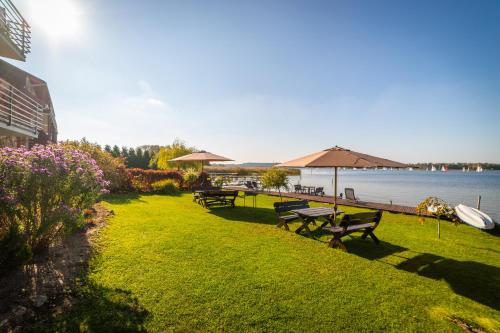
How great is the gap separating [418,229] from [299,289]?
6.76 meters

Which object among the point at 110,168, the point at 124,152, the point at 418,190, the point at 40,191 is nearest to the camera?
the point at 40,191

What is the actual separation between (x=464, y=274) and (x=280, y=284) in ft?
12.4

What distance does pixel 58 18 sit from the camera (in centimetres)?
884

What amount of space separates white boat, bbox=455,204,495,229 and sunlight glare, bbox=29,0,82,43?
1540 centimetres

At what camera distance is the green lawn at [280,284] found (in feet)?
10.9

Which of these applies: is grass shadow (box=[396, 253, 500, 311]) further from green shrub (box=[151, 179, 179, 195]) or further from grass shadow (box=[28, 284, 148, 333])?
green shrub (box=[151, 179, 179, 195])

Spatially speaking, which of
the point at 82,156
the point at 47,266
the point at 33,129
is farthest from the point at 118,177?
Answer: the point at 47,266

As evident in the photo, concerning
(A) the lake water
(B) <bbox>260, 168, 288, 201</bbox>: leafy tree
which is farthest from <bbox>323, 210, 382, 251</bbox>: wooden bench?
(A) the lake water

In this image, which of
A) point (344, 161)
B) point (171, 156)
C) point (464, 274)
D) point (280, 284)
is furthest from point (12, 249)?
point (171, 156)

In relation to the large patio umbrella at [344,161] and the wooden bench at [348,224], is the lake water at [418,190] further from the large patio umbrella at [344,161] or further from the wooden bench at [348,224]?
the wooden bench at [348,224]

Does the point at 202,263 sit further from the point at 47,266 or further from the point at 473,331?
the point at 473,331

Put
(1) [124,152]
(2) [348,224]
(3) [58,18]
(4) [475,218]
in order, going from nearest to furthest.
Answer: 1. (2) [348,224]
2. (3) [58,18]
3. (4) [475,218]
4. (1) [124,152]

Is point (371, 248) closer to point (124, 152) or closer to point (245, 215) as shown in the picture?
point (245, 215)

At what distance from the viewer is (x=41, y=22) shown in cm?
955
